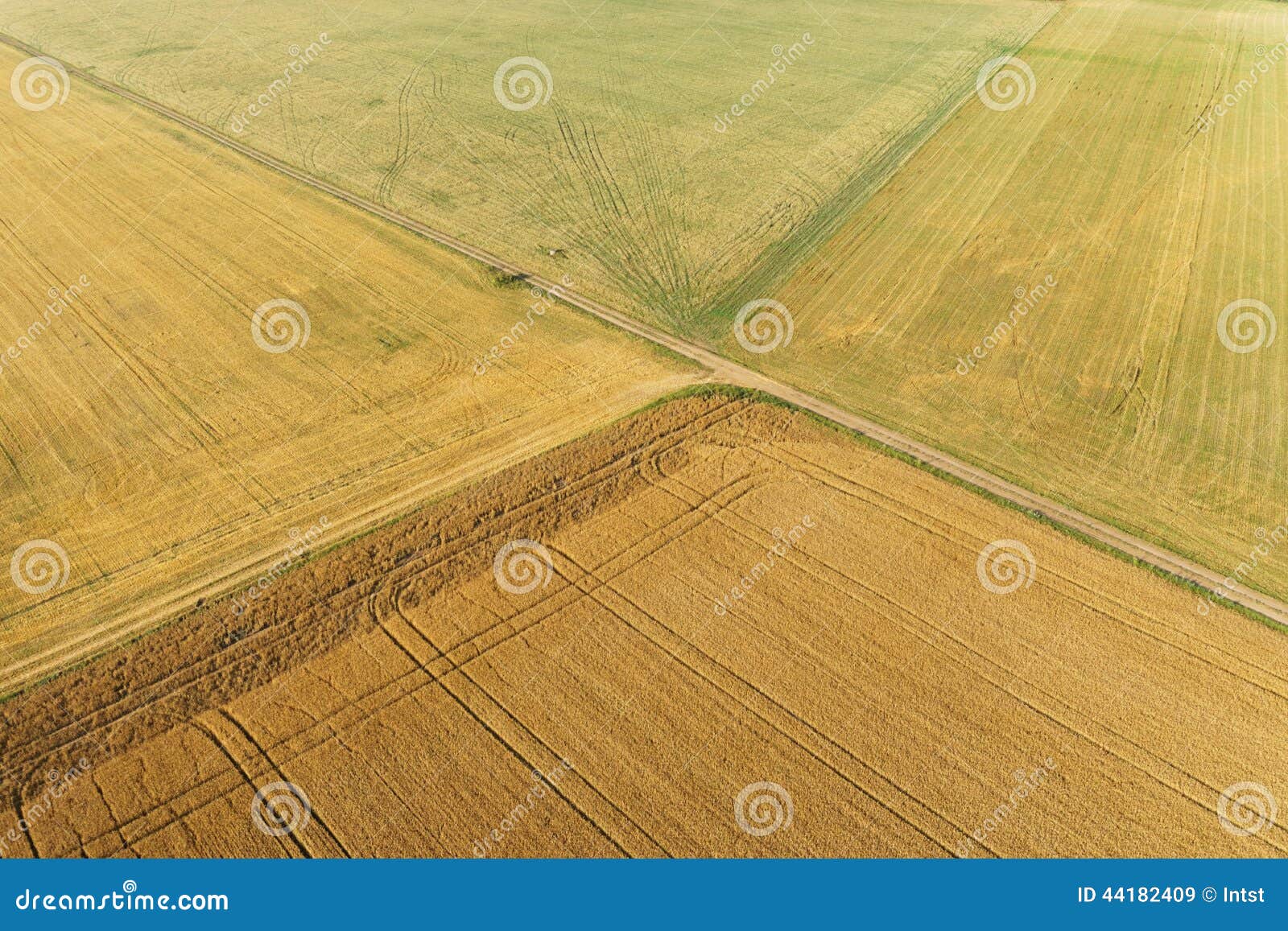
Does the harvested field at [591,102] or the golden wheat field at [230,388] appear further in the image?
the harvested field at [591,102]

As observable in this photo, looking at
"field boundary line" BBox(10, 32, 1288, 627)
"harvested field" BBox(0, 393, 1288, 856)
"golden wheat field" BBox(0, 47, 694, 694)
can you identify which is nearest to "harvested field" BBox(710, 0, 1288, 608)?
"field boundary line" BBox(10, 32, 1288, 627)

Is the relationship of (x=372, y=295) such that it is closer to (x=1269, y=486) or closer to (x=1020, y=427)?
(x=1020, y=427)

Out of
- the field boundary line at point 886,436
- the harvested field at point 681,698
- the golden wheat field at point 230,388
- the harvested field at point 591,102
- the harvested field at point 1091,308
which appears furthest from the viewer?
the harvested field at point 591,102

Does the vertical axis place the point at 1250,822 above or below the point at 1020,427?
below

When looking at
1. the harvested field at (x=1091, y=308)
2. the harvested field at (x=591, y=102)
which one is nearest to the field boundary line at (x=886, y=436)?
the harvested field at (x=1091, y=308)

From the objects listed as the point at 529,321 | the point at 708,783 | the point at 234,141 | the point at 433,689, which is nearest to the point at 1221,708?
the point at 708,783

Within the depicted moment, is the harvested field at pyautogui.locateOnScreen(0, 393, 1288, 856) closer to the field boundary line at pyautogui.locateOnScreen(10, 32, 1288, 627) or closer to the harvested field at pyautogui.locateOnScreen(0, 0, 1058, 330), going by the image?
the field boundary line at pyautogui.locateOnScreen(10, 32, 1288, 627)

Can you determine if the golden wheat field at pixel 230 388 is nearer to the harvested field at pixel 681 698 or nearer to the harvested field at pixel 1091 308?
the harvested field at pixel 681 698
